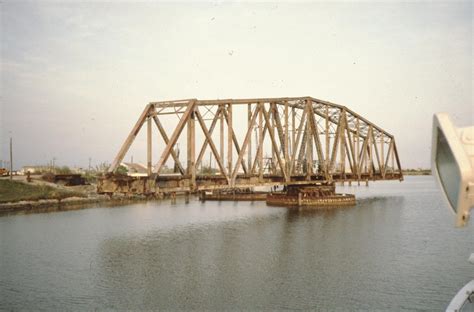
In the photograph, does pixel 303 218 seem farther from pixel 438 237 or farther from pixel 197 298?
pixel 197 298

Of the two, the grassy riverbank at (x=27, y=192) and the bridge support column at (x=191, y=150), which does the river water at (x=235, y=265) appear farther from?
the grassy riverbank at (x=27, y=192)

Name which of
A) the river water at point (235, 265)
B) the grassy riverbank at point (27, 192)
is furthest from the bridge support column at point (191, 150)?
the grassy riverbank at point (27, 192)

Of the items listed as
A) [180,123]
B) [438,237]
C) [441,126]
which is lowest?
[438,237]

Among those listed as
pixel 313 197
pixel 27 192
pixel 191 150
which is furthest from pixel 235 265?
pixel 27 192

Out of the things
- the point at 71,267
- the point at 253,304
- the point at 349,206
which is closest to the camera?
the point at 253,304

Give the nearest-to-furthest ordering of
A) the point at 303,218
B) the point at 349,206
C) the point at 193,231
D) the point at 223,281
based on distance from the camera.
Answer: the point at 223,281 < the point at 193,231 < the point at 303,218 < the point at 349,206

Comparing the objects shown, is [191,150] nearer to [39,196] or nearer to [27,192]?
[39,196]

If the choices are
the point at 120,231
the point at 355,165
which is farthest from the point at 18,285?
the point at 355,165

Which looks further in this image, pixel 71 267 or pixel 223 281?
pixel 71 267
